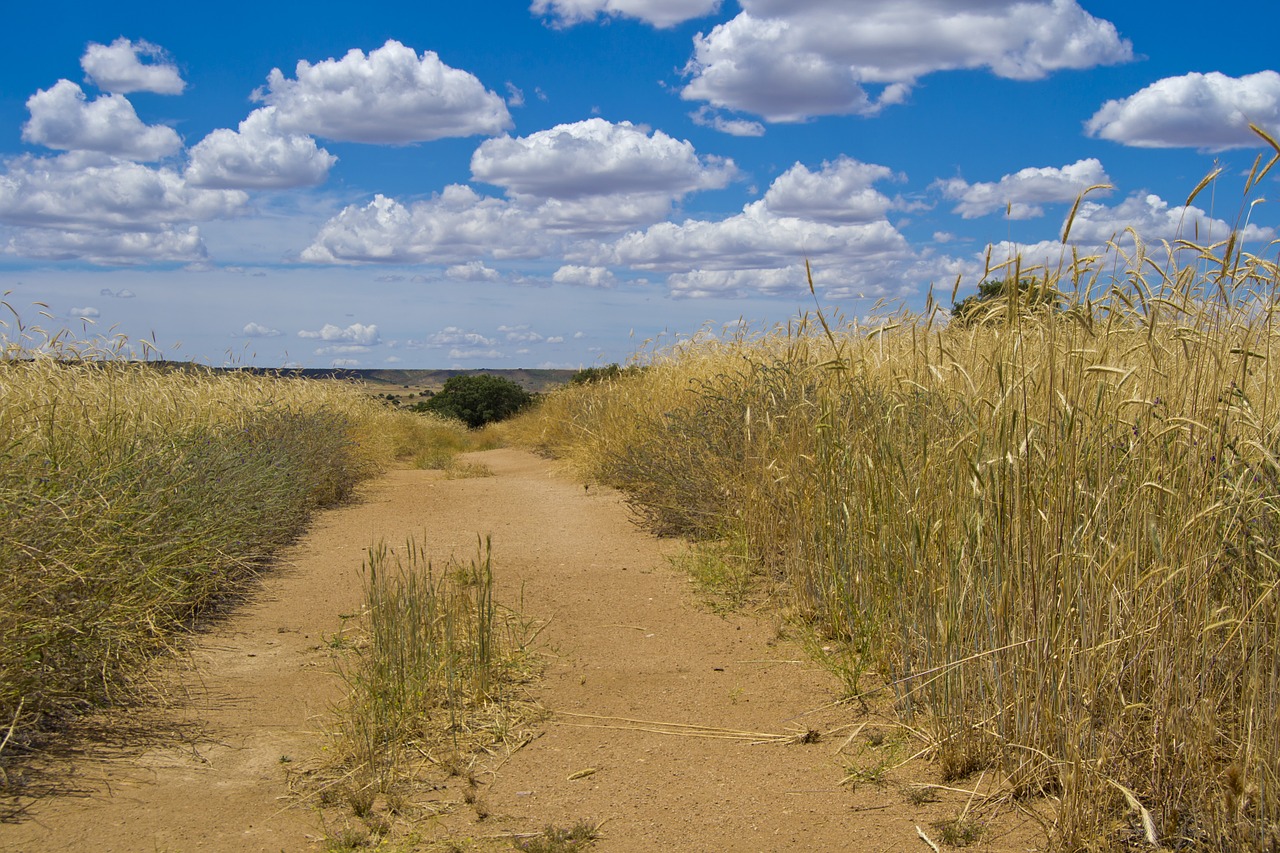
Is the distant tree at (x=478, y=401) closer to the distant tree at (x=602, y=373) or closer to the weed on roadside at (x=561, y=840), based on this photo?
the distant tree at (x=602, y=373)

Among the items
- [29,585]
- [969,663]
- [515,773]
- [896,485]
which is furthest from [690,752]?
[29,585]

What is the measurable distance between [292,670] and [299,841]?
80.9 inches

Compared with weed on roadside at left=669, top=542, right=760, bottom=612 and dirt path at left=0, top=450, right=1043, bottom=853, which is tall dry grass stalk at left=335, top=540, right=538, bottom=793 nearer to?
dirt path at left=0, top=450, right=1043, bottom=853

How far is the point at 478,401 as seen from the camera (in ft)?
96.2

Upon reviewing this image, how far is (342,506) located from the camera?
11.3m

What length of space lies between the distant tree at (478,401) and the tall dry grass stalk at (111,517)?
18.0 m

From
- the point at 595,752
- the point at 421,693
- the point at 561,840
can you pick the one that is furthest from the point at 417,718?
the point at 561,840

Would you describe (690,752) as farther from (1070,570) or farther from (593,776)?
(1070,570)

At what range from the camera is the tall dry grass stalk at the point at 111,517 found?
4.18m

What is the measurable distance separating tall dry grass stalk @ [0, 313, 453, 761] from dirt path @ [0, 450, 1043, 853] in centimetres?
37

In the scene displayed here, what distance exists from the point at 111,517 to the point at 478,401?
953 inches

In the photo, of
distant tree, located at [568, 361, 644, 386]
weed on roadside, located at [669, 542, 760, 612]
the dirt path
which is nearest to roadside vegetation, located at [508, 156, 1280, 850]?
the dirt path

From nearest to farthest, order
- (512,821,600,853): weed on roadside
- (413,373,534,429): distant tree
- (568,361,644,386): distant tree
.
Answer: (512,821,600,853): weed on roadside
(568,361,644,386): distant tree
(413,373,534,429): distant tree

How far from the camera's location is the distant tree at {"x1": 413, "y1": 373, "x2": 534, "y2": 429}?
29.0 m
